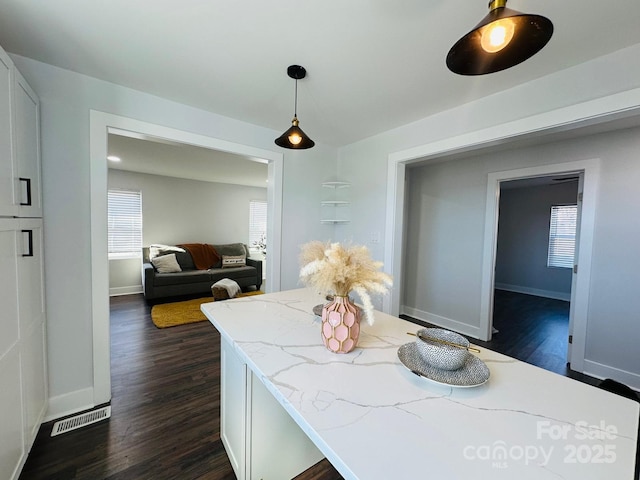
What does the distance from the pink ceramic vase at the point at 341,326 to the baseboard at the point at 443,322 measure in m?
3.10

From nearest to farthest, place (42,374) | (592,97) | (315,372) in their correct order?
(315,372) → (592,97) → (42,374)

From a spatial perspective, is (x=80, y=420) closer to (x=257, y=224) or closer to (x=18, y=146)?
(x=18, y=146)

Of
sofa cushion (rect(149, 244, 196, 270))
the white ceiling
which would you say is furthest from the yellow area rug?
the white ceiling

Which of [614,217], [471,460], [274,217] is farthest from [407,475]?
[614,217]

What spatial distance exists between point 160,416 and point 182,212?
4.74 meters

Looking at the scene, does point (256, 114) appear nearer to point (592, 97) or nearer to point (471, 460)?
point (592, 97)

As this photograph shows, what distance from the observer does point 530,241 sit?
6.02 meters

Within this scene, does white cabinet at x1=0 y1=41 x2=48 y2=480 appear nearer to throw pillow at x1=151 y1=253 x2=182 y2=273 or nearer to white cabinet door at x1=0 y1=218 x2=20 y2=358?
white cabinet door at x1=0 y1=218 x2=20 y2=358

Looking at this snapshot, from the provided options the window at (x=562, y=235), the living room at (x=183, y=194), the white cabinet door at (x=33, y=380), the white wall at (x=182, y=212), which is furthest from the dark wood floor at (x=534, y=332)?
the white wall at (x=182, y=212)

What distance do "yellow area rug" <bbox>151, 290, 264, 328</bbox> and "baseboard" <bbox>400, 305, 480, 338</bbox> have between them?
3114mm

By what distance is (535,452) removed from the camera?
0.61 metres

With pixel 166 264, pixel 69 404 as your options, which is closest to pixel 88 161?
pixel 69 404

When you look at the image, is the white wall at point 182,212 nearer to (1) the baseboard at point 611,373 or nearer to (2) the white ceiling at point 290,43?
(2) the white ceiling at point 290,43

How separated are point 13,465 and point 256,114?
2722 millimetres
